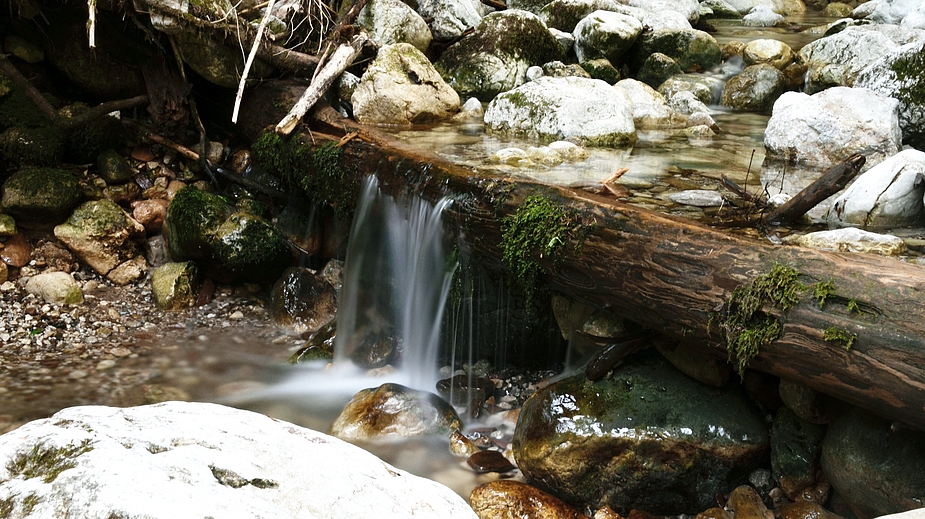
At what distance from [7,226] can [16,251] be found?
0.85 ft

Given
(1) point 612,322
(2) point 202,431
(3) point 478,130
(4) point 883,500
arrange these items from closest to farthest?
1. (2) point 202,431
2. (4) point 883,500
3. (1) point 612,322
4. (3) point 478,130

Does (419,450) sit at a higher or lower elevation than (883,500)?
lower

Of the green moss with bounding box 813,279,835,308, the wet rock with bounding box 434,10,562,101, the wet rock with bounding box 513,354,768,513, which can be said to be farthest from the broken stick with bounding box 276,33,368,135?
the green moss with bounding box 813,279,835,308

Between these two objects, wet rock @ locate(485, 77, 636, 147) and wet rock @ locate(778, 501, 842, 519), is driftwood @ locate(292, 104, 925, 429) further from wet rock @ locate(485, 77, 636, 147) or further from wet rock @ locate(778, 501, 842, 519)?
wet rock @ locate(485, 77, 636, 147)

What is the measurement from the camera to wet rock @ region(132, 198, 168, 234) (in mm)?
7199

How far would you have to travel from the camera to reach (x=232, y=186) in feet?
25.5

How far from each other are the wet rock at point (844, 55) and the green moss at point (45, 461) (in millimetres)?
10598

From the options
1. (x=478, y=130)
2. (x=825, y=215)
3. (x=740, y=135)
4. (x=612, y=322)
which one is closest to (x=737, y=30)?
(x=740, y=135)

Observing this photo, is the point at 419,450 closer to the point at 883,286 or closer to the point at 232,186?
the point at 883,286

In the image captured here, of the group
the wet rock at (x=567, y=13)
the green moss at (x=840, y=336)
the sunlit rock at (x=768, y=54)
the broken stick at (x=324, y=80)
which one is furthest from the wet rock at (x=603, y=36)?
the green moss at (x=840, y=336)

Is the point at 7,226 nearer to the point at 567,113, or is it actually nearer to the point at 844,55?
the point at 567,113

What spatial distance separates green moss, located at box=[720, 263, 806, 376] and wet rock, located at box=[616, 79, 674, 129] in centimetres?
565

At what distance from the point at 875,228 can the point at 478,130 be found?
439cm

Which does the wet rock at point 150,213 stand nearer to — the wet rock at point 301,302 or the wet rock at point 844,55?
the wet rock at point 301,302
